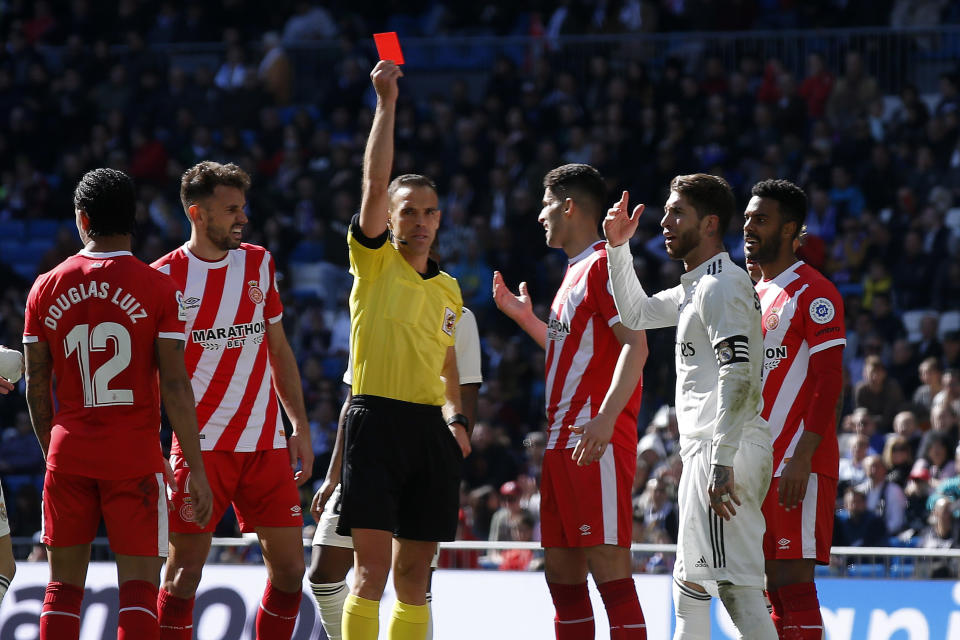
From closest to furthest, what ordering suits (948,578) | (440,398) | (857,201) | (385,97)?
(385,97) → (440,398) → (948,578) → (857,201)

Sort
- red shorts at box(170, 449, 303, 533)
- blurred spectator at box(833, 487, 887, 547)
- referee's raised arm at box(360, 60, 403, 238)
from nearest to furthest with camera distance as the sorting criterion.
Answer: referee's raised arm at box(360, 60, 403, 238), red shorts at box(170, 449, 303, 533), blurred spectator at box(833, 487, 887, 547)

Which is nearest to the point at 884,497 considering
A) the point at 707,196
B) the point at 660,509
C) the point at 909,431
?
the point at 909,431

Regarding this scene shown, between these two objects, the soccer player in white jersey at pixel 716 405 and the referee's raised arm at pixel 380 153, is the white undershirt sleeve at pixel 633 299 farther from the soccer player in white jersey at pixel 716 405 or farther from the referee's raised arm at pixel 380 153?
the referee's raised arm at pixel 380 153

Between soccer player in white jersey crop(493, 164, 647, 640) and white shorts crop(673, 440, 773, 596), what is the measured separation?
56 cm

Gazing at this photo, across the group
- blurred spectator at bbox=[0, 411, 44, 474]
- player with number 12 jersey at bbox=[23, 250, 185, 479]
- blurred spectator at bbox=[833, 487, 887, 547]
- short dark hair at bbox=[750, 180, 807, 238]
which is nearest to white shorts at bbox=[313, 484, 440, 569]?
player with number 12 jersey at bbox=[23, 250, 185, 479]

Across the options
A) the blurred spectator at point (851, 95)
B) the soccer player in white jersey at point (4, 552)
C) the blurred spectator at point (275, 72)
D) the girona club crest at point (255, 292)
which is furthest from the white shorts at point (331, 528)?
the blurred spectator at point (275, 72)

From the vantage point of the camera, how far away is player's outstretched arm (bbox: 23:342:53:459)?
17.9 feet

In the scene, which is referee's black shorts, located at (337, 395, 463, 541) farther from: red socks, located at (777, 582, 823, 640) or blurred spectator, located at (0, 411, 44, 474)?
blurred spectator, located at (0, 411, 44, 474)

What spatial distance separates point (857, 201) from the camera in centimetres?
1465

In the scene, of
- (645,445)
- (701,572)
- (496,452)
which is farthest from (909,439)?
(701,572)

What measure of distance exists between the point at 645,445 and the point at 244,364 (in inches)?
230

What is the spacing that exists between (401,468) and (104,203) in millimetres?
1625

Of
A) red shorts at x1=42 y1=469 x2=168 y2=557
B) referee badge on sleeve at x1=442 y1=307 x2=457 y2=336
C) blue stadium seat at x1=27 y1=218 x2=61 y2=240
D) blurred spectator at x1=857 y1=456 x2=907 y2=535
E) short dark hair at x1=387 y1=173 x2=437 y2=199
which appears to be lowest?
blurred spectator at x1=857 y1=456 x2=907 y2=535

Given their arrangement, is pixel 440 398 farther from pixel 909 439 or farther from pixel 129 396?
pixel 909 439
